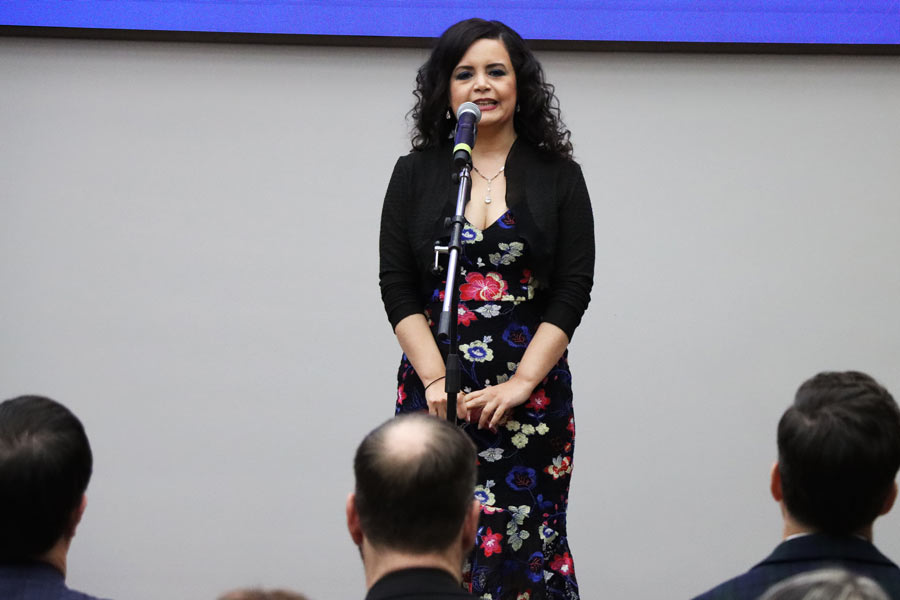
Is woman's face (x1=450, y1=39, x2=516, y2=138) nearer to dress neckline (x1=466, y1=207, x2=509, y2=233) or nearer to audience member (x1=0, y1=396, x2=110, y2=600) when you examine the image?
dress neckline (x1=466, y1=207, x2=509, y2=233)

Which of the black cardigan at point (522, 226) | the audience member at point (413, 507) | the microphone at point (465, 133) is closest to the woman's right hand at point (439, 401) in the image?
the black cardigan at point (522, 226)

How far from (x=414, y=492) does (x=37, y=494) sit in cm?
51

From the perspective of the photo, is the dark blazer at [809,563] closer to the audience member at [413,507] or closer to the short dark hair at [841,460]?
the short dark hair at [841,460]

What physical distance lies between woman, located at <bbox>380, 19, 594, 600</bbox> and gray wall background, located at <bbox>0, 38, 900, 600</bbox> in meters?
1.14

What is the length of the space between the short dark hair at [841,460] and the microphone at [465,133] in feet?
2.92

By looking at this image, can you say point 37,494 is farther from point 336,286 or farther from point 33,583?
point 336,286

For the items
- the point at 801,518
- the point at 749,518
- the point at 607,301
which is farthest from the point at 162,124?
the point at 801,518

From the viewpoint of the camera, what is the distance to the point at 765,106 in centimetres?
372

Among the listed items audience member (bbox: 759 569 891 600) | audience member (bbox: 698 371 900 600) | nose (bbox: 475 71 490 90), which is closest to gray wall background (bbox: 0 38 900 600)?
nose (bbox: 475 71 490 90)

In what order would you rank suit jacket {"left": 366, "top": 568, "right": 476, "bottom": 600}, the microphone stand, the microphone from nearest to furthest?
suit jacket {"left": 366, "top": 568, "right": 476, "bottom": 600}, the microphone stand, the microphone

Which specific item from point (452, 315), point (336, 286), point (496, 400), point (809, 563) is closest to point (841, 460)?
point (809, 563)

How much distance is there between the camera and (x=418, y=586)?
1.42m

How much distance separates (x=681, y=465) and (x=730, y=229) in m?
0.78

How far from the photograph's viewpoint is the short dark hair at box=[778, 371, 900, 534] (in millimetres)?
1549
